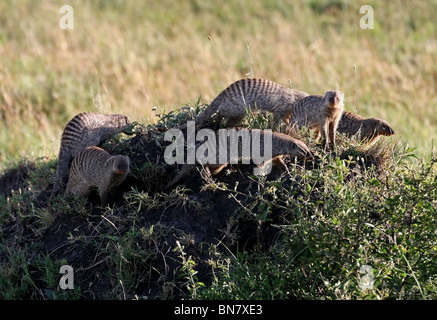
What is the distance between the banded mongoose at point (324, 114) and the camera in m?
4.72

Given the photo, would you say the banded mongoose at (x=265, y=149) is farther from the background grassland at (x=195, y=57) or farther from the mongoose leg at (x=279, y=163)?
the background grassland at (x=195, y=57)

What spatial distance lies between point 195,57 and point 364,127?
215 inches

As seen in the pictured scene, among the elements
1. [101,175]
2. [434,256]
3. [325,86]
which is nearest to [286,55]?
[325,86]

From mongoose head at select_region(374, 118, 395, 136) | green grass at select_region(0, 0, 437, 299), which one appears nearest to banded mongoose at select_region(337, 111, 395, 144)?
mongoose head at select_region(374, 118, 395, 136)

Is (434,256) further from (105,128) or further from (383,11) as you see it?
(383,11)

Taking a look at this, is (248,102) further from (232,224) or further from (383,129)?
(232,224)

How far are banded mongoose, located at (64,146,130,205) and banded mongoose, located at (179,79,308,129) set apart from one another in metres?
0.62

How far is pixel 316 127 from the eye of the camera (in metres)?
4.92

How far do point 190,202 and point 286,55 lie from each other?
5.76m

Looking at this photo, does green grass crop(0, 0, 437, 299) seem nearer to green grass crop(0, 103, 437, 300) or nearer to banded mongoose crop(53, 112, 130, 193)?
green grass crop(0, 103, 437, 300)

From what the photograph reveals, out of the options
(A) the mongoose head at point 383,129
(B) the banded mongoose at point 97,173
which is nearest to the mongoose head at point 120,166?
(B) the banded mongoose at point 97,173

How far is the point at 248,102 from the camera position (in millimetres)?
5145

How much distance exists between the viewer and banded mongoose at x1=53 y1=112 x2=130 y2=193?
5.29 metres

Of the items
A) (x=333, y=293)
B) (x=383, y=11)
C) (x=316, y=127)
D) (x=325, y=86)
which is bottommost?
(x=333, y=293)
